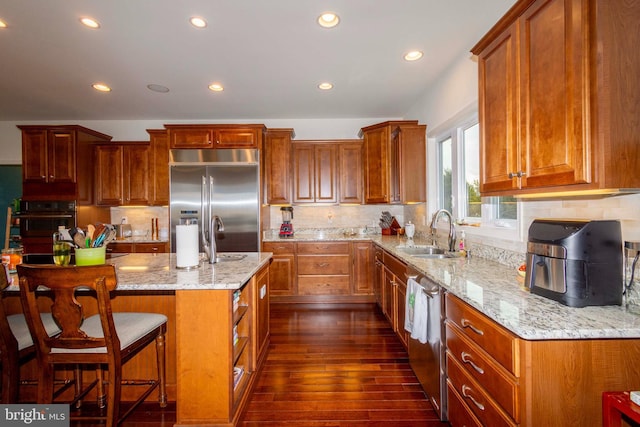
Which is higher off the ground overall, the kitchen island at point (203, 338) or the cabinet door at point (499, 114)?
the cabinet door at point (499, 114)

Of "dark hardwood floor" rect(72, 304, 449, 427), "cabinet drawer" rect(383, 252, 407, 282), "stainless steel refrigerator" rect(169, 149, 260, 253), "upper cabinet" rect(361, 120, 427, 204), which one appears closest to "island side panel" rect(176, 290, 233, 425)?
"dark hardwood floor" rect(72, 304, 449, 427)

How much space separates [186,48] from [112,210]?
3.26m

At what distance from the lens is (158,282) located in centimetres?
156

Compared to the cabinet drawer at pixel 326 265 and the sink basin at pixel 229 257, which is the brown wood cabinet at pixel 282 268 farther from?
the sink basin at pixel 229 257

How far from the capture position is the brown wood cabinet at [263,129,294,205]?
421 cm

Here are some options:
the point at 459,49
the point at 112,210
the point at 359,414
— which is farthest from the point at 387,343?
the point at 112,210

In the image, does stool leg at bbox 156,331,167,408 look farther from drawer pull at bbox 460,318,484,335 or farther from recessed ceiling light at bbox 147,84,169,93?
recessed ceiling light at bbox 147,84,169,93

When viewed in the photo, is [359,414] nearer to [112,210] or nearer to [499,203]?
[499,203]

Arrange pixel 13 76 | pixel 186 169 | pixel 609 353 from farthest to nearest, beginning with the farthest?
pixel 186 169 → pixel 13 76 → pixel 609 353

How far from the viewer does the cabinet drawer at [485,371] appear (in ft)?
3.48

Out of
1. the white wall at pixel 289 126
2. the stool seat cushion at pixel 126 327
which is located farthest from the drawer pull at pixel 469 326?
the white wall at pixel 289 126

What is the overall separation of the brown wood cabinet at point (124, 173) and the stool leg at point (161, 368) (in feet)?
10.2

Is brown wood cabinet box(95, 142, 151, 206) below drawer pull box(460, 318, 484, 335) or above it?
above

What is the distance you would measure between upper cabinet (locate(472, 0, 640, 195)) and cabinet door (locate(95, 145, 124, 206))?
15.7 ft
